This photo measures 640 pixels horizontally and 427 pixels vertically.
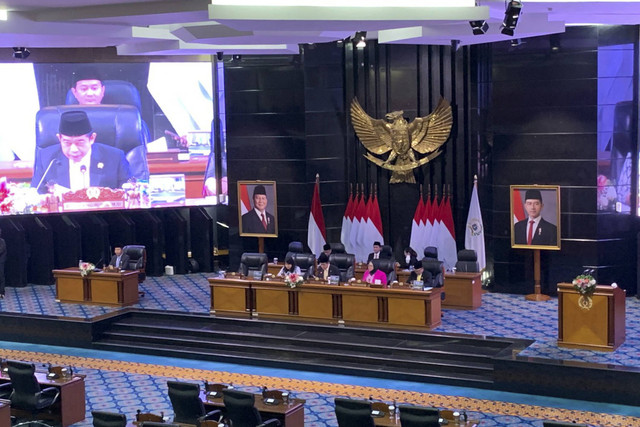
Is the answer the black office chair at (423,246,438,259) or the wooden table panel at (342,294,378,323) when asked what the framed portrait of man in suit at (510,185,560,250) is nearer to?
the black office chair at (423,246,438,259)

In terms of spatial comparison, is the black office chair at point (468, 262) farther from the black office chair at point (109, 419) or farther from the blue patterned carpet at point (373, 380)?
the black office chair at point (109, 419)

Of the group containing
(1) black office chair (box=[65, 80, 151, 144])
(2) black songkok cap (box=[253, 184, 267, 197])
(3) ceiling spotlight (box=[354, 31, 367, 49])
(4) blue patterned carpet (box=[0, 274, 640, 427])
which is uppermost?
(3) ceiling spotlight (box=[354, 31, 367, 49])

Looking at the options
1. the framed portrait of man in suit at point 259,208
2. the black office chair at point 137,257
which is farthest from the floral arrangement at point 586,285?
the black office chair at point 137,257

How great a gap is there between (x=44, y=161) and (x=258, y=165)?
4.06 meters

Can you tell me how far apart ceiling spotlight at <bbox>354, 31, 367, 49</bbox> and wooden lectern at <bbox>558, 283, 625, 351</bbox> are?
21.7ft

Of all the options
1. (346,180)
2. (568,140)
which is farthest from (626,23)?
(346,180)

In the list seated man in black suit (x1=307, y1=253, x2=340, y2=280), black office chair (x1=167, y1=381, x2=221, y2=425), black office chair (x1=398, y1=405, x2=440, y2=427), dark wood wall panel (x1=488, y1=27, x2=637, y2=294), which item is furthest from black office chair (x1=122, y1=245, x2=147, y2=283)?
black office chair (x1=398, y1=405, x2=440, y2=427)

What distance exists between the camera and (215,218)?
20875 mm

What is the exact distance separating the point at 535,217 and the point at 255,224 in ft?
17.8

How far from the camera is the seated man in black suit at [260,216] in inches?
751

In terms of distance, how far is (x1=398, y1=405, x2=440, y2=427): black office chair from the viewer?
9117 millimetres

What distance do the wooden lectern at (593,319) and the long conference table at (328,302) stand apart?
6.58ft

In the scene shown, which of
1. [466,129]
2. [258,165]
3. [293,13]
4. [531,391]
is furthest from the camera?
[258,165]

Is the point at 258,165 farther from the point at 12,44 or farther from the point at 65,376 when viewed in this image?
the point at 65,376
